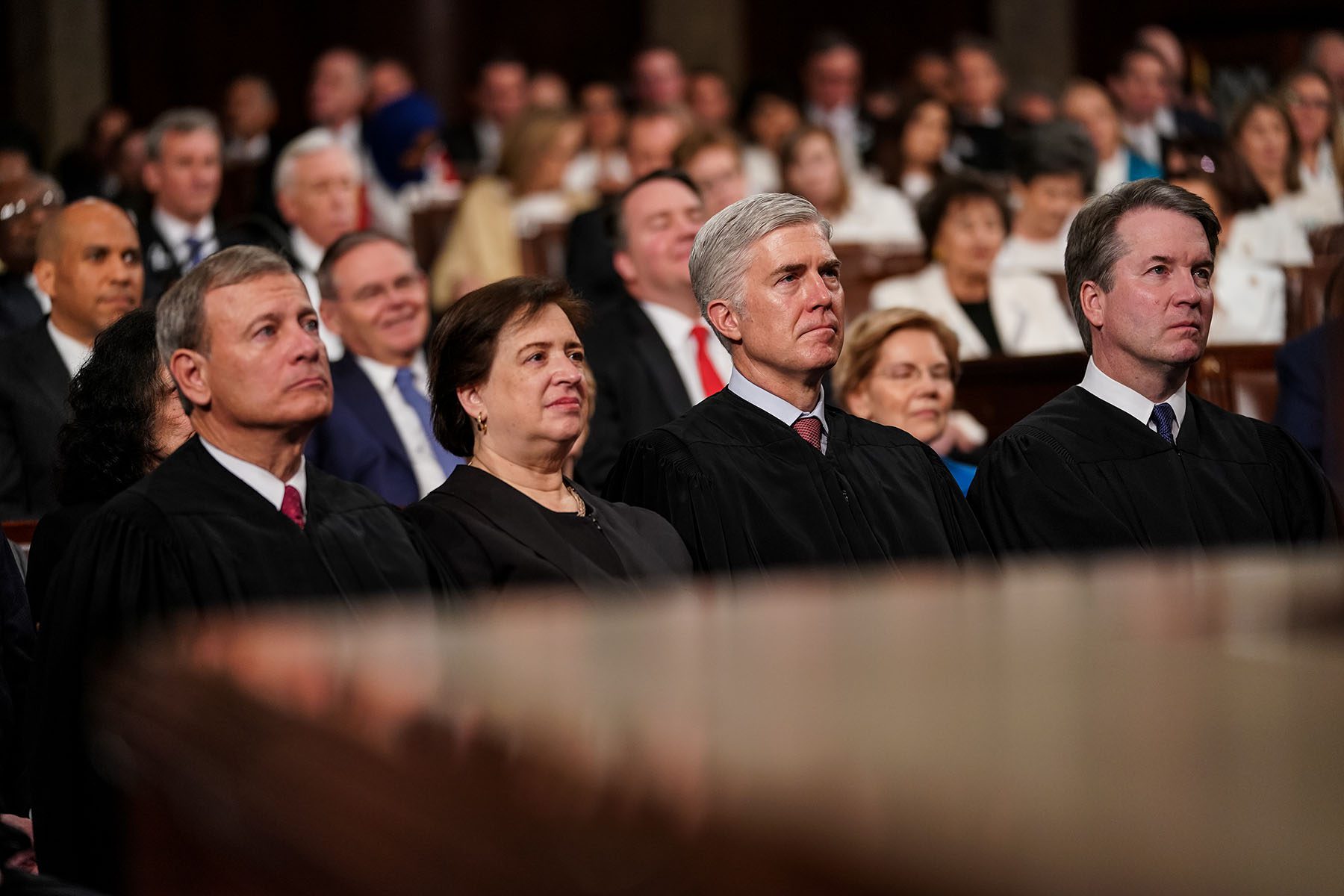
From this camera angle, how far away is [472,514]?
3.10 m

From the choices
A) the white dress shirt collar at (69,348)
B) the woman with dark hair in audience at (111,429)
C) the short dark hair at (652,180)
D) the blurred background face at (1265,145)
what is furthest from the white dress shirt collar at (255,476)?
the blurred background face at (1265,145)

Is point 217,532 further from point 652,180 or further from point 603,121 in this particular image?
point 603,121

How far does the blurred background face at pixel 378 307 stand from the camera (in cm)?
490

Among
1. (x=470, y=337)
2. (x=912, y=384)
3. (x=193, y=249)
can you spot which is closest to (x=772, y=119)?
(x=193, y=249)

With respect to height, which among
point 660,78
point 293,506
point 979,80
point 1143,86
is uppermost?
point 660,78

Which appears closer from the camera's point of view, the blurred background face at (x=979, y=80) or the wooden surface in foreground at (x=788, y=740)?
the wooden surface in foreground at (x=788, y=740)

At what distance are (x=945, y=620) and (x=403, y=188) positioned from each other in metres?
8.80

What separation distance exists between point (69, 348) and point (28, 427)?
1.13 feet

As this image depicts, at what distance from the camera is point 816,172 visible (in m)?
7.99

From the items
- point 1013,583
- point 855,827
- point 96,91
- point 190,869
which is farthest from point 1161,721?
point 96,91

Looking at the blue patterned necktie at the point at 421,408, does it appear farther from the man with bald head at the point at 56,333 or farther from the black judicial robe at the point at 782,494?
the black judicial robe at the point at 782,494

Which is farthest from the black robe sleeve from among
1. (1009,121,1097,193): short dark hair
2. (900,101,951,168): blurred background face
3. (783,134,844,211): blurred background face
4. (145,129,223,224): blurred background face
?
(900,101,951,168): blurred background face

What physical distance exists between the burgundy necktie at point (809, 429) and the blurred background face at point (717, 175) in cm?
317

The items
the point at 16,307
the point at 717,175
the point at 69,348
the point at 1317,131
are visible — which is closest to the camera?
the point at 69,348
